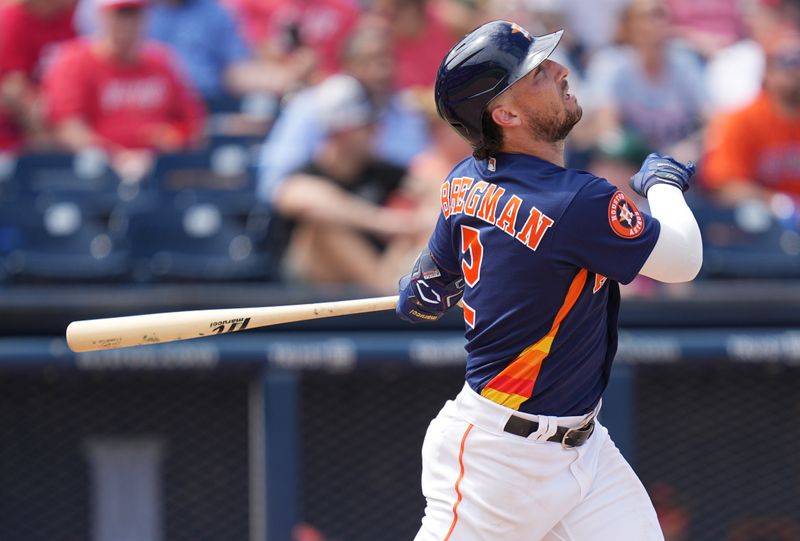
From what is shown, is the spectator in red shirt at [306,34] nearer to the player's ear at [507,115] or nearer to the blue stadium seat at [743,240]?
the blue stadium seat at [743,240]

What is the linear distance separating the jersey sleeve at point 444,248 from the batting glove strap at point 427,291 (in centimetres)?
3

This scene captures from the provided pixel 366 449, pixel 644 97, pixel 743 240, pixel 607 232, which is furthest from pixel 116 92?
pixel 607 232

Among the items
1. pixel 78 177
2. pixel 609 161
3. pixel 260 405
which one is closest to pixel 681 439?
pixel 609 161

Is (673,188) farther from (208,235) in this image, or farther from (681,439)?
(208,235)

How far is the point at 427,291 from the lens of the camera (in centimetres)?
279

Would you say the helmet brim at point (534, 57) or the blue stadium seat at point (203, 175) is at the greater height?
the helmet brim at point (534, 57)

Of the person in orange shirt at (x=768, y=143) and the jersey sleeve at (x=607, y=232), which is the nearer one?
the jersey sleeve at (x=607, y=232)

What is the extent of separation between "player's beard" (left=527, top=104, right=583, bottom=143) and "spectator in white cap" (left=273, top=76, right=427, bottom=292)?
2118 mm

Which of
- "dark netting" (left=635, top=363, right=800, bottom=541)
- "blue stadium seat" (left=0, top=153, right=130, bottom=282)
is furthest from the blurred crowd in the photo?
"dark netting" (left=635, top=363, right=800, bottom=541)

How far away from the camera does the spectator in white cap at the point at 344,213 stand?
15.4 feet

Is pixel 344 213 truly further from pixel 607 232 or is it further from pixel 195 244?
pixel 607 232

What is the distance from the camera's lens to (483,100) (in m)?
2.44

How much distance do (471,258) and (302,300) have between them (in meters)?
1.87

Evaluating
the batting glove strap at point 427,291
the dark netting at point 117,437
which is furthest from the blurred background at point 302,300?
the batting glove strap at point 427,291
